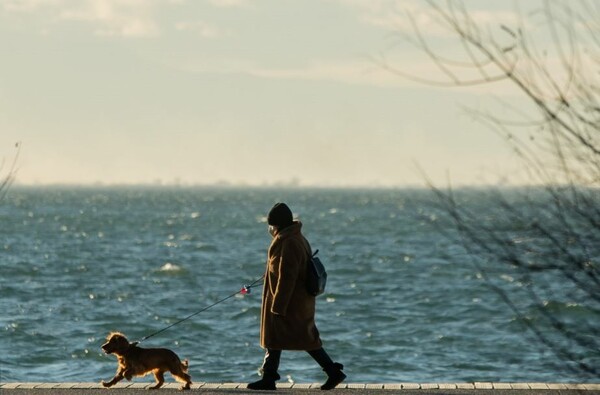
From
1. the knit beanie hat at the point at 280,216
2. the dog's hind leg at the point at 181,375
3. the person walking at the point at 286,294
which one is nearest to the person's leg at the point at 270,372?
the person walking at the point at 286,294

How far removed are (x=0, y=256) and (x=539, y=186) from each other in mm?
53157

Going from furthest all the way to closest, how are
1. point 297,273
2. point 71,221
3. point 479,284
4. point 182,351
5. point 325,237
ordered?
1. point 71,221
2. point 325,237
3. point 479,284
4. point 182,351
5. point 297,273

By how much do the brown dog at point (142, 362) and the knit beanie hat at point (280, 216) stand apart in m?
1.36

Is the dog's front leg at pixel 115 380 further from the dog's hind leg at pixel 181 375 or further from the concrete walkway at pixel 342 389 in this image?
the dog's hind leg at pixel 181 375

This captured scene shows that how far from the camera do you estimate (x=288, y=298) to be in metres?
10.8

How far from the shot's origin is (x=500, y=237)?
5.81 m

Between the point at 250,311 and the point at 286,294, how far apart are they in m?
22.6

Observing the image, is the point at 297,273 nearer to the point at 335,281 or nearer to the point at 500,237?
the point at 500,237

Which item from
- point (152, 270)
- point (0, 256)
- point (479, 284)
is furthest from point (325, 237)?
point (479, 284)

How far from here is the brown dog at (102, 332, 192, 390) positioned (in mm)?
11109

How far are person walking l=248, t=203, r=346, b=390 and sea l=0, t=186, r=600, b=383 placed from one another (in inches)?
14.2

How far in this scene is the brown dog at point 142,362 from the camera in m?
11.1

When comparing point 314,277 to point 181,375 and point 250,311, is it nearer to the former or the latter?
point 181,375

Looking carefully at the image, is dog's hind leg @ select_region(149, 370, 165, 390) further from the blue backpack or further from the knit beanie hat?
the knit beanie hat
